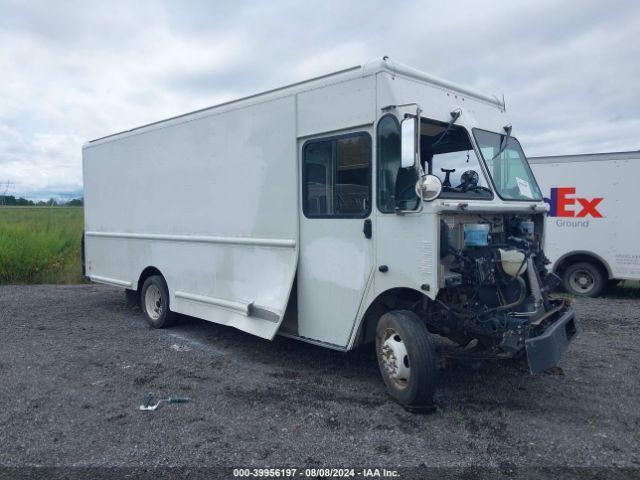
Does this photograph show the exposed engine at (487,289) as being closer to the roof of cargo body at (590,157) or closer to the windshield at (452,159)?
the windshield at (452,159)

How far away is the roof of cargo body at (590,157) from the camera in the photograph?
32.8ft

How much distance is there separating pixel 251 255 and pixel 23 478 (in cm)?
323

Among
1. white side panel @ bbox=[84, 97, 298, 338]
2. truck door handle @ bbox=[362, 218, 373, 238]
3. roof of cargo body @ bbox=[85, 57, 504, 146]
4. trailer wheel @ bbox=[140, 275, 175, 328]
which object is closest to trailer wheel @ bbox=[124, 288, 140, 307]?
white side panel @ bbox=[84, 97, 298, 338]

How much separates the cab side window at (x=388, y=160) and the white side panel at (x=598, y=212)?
21.1ft

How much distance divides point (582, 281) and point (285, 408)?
7.99 meters

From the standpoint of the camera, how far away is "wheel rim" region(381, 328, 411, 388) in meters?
4.80

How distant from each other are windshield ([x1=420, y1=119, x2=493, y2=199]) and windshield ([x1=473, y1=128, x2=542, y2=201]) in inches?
5.3

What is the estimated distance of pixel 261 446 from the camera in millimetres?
4148

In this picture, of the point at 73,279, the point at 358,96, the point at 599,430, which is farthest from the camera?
the point at 73,279

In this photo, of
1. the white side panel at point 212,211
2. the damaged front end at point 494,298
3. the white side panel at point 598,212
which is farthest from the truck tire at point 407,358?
the white side panel at point 598,212

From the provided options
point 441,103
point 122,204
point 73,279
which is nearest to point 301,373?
point 441,103

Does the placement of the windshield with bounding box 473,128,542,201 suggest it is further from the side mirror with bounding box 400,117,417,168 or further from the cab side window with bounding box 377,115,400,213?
the side mirror with bounding box 400,117,417,168

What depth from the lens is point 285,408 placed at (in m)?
4.89

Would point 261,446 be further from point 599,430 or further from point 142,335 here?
point 142,335
